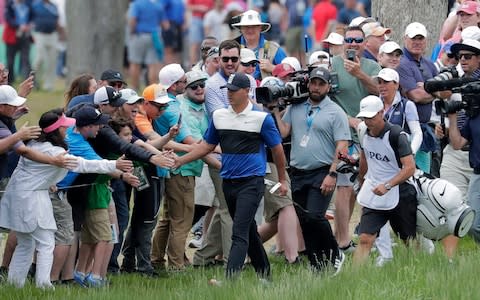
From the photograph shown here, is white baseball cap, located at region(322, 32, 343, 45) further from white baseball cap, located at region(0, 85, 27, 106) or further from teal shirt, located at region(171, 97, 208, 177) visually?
white baseball cap, located at region(0, 85, 27, 106)

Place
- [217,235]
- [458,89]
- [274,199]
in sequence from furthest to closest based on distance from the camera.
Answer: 1. [274,199]
2. [217,235]
3. [458,89]

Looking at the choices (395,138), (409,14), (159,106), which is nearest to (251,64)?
(159,106)

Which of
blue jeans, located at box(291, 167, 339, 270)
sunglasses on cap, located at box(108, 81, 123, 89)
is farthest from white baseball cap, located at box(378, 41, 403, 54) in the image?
sunglasses on cap, located at box(108, 81, 123, 89)

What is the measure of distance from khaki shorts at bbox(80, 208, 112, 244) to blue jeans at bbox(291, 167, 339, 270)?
6.30ft

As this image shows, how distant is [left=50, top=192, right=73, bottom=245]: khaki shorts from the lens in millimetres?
13211

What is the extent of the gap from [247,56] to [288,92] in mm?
1168

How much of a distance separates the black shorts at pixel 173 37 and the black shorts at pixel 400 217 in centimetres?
1814

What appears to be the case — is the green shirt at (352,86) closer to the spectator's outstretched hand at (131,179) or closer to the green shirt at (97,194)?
the spectator's outstretched hand at (131,179)

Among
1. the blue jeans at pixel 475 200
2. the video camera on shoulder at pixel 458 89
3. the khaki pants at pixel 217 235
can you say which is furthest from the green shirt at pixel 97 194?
the blue jeans at pixel 475 200

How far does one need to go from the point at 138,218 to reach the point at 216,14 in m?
16.7

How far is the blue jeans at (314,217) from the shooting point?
14008 mm

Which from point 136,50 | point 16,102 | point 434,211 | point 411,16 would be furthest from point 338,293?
point 136,50

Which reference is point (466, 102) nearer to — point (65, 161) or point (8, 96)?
point (65, 161)

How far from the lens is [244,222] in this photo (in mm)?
13164
